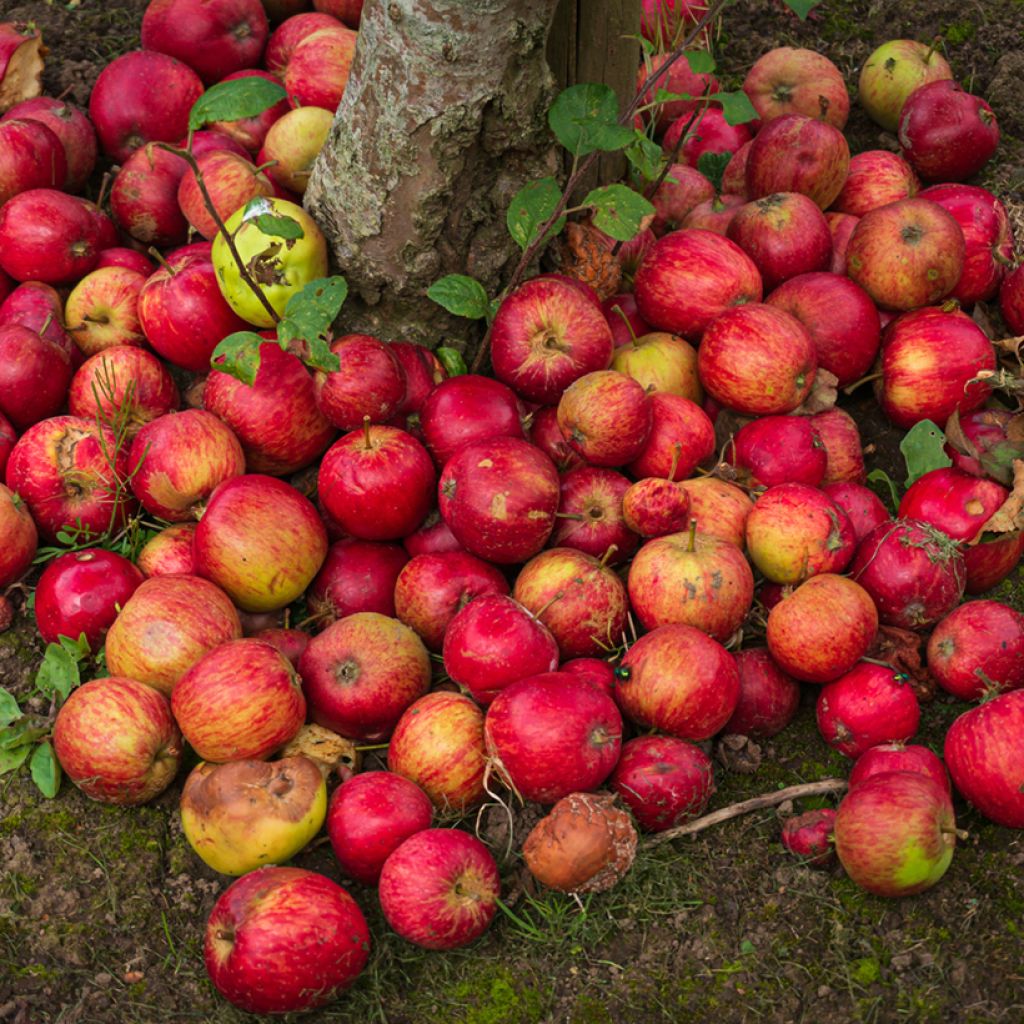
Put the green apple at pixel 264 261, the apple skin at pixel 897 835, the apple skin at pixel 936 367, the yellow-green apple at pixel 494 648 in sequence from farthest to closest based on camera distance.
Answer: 1. the apple skin at pixel 936 367
2. the green apple at pixel 264 261
3. the yellow-green apple at pixel 494 648
4. the apple skin at pixel 897 835

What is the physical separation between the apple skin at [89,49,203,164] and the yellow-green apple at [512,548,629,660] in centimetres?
269

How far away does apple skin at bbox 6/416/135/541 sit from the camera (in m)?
3.91

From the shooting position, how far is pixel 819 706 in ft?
11.3

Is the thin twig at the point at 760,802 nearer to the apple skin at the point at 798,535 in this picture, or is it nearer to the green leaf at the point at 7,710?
the apple skin at the point at 798,535

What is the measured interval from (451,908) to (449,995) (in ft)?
0.78

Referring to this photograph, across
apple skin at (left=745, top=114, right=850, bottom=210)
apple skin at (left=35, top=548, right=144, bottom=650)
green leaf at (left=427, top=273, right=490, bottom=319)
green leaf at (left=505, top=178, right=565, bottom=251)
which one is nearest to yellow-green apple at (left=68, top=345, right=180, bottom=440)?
apple skin at (left=35, top=548, right=144, bottom=650)

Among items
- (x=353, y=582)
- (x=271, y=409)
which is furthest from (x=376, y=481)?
(x=271, y=409)

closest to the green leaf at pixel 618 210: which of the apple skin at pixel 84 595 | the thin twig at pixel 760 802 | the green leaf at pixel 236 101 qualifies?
the green leaf at pixel 236 101

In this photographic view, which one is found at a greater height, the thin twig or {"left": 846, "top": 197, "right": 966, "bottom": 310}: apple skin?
{"left": 846, "top": 197, "right": 966, "bottom": 310}: apple skin

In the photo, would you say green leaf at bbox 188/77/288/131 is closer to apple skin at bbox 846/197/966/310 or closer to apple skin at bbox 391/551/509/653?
apple skin at bbox 391/551/509/653

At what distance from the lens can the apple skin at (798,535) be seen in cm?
357

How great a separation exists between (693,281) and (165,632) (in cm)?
220

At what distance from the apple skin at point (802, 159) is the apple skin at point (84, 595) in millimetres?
2924

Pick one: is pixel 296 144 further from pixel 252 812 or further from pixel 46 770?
pixel 252 812
